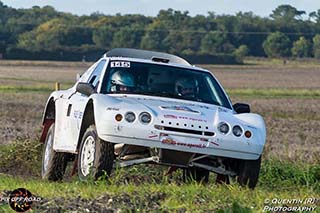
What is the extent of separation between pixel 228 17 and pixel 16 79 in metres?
68.5

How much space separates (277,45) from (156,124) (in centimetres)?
10802

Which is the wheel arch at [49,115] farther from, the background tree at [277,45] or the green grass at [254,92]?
the background tree at [277,45]

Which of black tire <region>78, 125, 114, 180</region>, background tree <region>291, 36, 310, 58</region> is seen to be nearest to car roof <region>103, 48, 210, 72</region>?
black tire <region>78, 125, 114, 180</region>

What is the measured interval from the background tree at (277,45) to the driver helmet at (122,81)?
10422 centimetres

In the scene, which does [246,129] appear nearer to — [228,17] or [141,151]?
[141,151]

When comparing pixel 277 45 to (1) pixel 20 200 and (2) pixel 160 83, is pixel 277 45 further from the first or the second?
(1) pixel 20 200

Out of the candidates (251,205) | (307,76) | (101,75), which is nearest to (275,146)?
(101,75)

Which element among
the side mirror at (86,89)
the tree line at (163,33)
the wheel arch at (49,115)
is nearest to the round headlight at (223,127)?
the side mirror at (86,89)

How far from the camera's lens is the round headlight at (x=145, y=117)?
10.2 m

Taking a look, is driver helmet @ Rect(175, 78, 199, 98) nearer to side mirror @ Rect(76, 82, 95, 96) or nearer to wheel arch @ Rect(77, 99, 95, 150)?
side mirror @ Rect(76, 82, 95, 96)

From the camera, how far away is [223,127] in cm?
1033

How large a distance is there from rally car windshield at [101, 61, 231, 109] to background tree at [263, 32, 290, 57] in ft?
341

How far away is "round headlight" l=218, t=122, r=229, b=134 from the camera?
10297 millimetres

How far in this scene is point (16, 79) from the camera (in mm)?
64312
